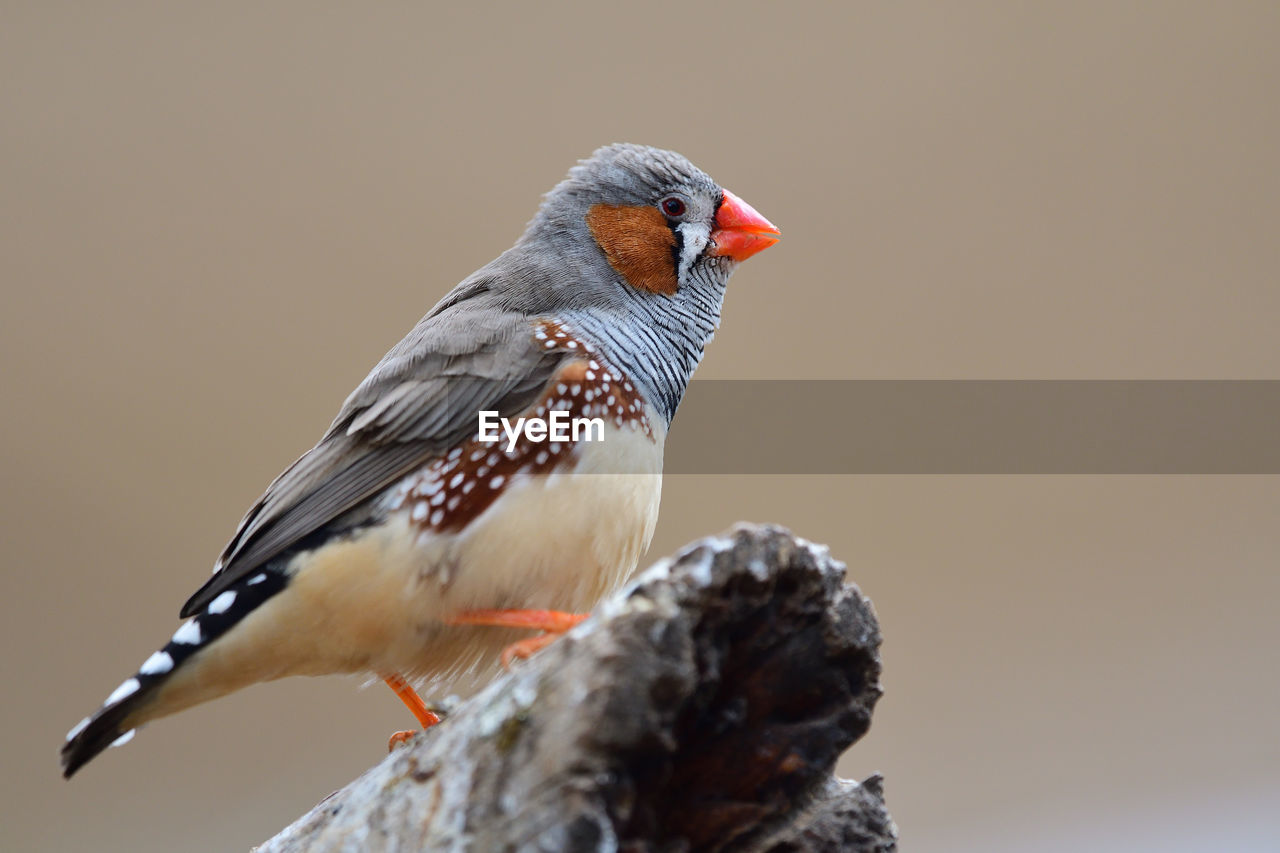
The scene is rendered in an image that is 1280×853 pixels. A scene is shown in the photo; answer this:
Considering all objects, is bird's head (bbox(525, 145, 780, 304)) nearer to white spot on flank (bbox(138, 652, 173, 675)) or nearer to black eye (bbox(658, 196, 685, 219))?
black eye (bbox(658, 196, 685, 219))

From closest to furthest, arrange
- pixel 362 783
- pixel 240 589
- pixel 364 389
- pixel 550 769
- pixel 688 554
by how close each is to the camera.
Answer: pixel 550 769, pixel 688 554, pixel 362 783, pixel 240 589, pixel 364 389

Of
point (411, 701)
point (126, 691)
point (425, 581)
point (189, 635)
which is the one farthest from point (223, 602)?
point (411, 701)

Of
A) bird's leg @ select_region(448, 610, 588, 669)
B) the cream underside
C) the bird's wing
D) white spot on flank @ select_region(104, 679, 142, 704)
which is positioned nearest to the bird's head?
the bird's wing

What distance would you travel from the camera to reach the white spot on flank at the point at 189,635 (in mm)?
1829

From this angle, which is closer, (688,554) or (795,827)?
(688,554)

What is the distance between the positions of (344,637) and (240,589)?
0.67 ft

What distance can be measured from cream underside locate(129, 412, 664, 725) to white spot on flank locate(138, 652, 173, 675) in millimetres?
34

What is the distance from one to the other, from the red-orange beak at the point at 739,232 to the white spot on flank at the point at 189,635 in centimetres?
133

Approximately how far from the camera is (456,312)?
2.25 metres

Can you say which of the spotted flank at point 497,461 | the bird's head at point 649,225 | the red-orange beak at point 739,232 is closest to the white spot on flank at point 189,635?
the spotted flank at point 497,461

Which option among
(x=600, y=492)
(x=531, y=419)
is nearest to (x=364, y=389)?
(x=531, y=419)

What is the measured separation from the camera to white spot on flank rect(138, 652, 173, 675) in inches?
70.8

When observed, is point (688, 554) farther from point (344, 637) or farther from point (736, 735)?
point (344, 637)

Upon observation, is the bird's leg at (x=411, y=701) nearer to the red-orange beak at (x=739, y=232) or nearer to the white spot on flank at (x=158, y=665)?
the white spot on flank at (x=158, y=665)
